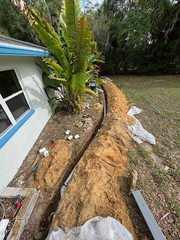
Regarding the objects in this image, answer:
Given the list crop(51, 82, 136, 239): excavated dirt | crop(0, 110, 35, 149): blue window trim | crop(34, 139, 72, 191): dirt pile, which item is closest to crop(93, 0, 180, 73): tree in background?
crop(0, 110, 35, 149): blue window trim

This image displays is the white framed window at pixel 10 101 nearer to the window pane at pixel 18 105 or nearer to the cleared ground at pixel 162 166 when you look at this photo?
the window pane at pixel 18 105

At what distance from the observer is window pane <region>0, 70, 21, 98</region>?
176 inches

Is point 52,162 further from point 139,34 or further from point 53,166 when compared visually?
point 139,34

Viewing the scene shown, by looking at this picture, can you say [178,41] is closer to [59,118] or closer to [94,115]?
[94,115]

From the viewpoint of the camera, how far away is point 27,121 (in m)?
4.79

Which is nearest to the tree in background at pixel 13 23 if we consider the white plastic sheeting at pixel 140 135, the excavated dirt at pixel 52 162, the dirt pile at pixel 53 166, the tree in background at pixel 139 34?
the tree in background at pixel 139 34

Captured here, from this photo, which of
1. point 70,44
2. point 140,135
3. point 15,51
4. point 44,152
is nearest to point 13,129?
point 44,152

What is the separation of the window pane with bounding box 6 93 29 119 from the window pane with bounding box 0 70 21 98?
0.64 feet

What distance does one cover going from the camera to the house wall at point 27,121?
12.2 feet

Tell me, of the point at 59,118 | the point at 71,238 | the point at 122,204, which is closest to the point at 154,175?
the point at 122,204

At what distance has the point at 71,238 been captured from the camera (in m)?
2.28

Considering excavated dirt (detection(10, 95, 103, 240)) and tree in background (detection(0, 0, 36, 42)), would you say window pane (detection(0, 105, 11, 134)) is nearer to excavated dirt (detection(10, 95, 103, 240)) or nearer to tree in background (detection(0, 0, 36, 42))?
excavated dirt (detection(10, 95, 103, 240))

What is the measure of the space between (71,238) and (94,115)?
446 centimetres

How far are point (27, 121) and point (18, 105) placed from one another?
2.07ft
